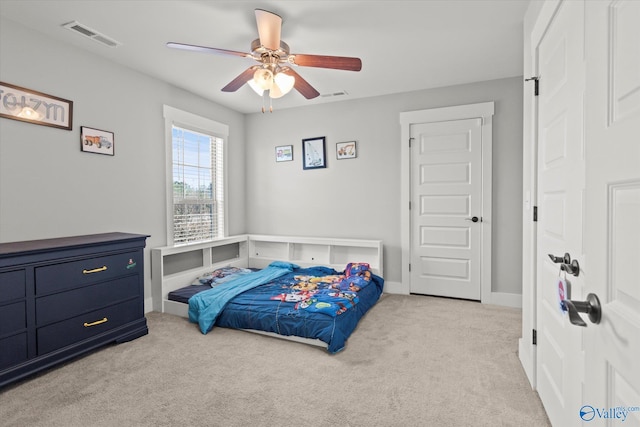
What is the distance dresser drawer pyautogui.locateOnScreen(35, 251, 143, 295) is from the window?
999 mm

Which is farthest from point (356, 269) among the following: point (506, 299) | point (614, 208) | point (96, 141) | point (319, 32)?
point (614, 208)

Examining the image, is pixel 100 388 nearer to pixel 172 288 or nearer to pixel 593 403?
pixel 172 288

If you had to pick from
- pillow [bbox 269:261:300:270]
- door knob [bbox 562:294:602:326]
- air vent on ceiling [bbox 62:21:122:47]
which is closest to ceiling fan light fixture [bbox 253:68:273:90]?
air vent on ceiling [bbox 62:21:122:47]

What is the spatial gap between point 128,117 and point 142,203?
3.00 ft

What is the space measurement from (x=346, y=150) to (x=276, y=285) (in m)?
2.07

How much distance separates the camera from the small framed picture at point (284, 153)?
16.1 feet

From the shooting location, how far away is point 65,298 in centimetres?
244

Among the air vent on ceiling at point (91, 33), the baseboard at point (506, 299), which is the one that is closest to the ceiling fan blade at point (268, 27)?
the air vent on ceiling at point (91, 33)

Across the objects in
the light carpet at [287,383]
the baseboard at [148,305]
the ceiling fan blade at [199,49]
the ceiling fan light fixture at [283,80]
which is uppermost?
the ceiling fan blade at [199,49]

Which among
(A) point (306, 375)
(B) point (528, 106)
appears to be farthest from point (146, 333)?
(B) point (528, 106)

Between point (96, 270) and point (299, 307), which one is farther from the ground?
point (96, 270)

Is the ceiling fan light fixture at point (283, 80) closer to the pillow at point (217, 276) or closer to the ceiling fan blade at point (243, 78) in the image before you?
the ceiling fan blade at point (243, 78)

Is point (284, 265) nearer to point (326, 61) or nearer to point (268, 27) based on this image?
point (326, 61)

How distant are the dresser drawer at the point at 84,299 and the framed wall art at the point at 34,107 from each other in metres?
1.43
